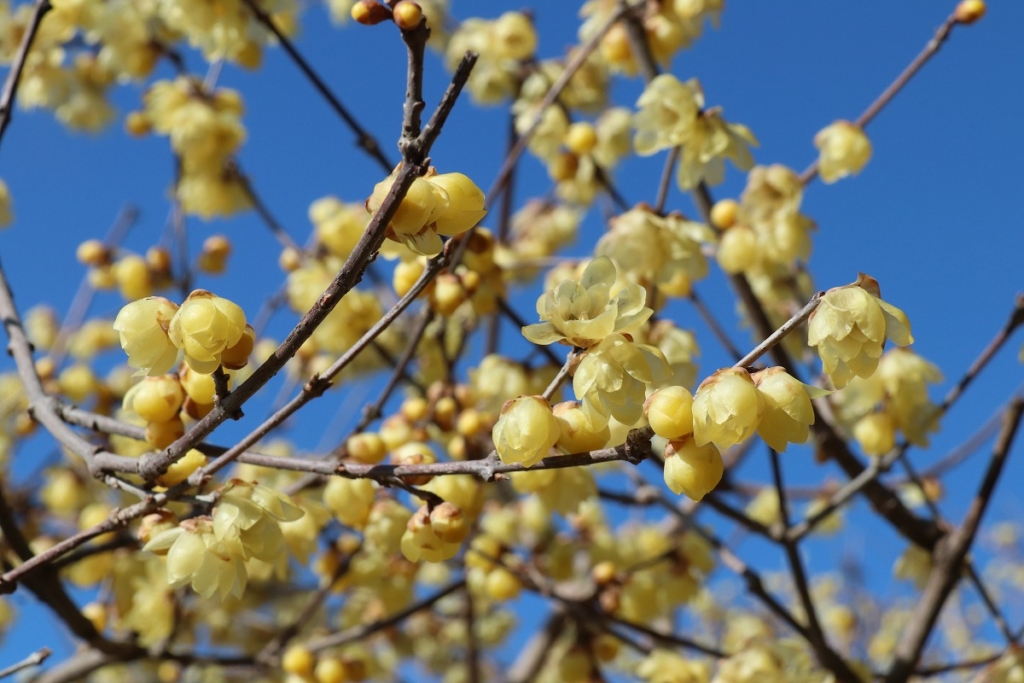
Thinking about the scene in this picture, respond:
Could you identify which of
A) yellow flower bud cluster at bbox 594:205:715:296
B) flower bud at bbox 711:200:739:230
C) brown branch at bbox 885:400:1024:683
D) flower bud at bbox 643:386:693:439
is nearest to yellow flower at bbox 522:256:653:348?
flower bud at bbox 643:386:693:439

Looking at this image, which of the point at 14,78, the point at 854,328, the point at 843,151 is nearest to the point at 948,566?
the point at 843,151

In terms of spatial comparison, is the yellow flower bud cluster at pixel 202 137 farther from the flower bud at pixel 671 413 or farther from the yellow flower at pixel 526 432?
the flower bud at pixel 671 413

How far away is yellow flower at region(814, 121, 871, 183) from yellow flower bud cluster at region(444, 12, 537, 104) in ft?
4.85

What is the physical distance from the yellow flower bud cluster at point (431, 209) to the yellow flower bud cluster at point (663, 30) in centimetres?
212

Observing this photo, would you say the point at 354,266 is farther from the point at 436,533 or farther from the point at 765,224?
the point at 765,224

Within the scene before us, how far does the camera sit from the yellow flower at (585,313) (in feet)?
4.25

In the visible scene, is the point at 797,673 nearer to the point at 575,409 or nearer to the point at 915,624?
the point at 915,624

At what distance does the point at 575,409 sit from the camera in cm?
134

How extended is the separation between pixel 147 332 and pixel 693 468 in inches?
33.8

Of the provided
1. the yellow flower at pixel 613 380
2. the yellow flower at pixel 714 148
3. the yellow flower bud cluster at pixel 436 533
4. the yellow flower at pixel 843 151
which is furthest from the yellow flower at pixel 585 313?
the yellow flower at pixel 843 151

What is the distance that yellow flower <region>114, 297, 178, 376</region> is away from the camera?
131 centimetres

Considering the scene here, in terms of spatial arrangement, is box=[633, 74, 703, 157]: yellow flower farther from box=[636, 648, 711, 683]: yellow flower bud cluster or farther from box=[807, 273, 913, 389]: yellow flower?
box=[636, 648, 711, 683]: yellow flower bud cluster

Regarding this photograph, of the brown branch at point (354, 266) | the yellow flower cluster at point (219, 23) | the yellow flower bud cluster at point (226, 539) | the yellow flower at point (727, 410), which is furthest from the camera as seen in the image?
the yellow flower cluster at point (219, 23)

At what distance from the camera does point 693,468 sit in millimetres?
1212
